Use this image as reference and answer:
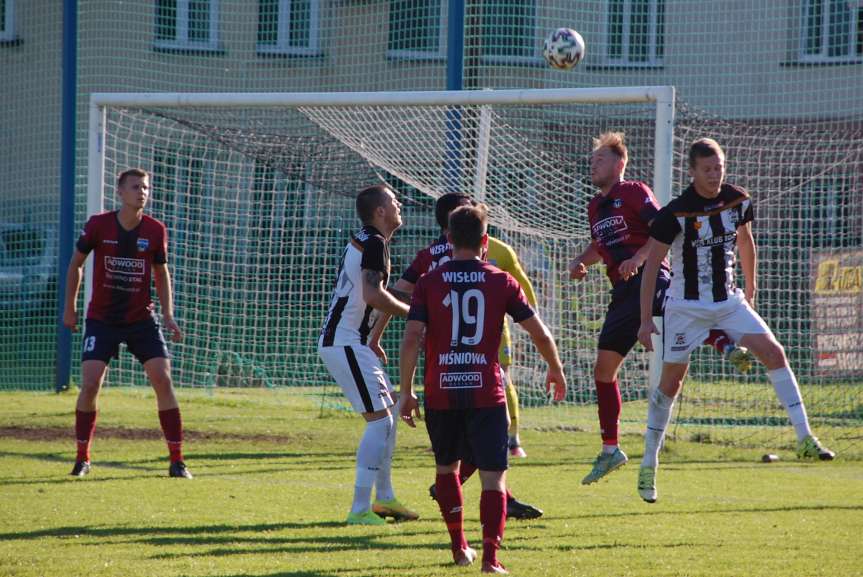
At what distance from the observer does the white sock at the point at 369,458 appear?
6.94m

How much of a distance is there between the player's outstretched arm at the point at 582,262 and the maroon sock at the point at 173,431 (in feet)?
10.3

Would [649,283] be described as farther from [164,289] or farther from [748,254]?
[164,289]

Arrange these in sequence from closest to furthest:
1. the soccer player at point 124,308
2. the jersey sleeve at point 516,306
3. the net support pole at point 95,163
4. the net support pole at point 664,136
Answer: the jersey sleeve at point 516,306 → the soccer player at point 124,308 → the net support pole at point 664,136 → the net support pole at point 95,163

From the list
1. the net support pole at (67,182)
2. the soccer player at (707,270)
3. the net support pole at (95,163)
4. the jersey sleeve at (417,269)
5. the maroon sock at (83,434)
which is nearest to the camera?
the soccer player at (707,270)

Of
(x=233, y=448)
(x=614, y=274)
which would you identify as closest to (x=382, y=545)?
(x=614, y=274)

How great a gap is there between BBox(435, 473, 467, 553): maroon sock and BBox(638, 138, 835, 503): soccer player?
1.72 m

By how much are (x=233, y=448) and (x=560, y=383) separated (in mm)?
5451

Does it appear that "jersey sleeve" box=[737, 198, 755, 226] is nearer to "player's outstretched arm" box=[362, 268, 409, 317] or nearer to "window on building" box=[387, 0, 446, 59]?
"player's outstretched arm" box=[362, 268, 409, 317]

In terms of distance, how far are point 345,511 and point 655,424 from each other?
6.57ft

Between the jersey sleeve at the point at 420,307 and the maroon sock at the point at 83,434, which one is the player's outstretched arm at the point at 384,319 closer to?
the jersey sleeve at the point at 420,307

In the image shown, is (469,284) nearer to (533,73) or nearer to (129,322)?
(129,322)

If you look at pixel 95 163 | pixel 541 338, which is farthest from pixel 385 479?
pixel 95 163

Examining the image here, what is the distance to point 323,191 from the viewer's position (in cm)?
1399

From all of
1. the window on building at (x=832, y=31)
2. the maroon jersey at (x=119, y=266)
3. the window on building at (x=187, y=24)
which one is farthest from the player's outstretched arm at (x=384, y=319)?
the window on building at (x=187, y=24)
